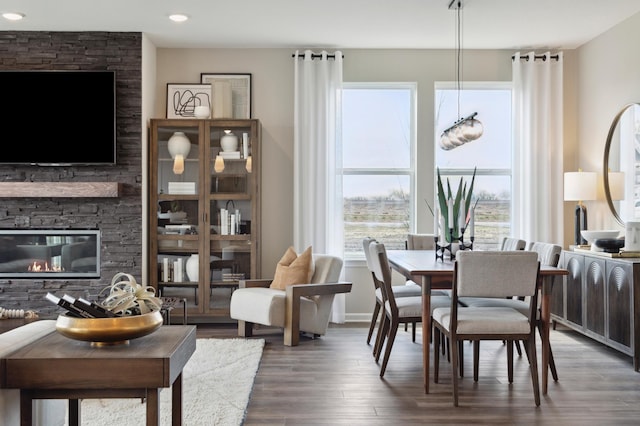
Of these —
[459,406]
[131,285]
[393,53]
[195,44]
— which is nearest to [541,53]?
[393,53]

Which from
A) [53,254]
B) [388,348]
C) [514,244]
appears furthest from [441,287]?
[53,254]

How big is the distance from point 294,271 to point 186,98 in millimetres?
2027

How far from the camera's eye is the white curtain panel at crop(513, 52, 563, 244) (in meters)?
5.97

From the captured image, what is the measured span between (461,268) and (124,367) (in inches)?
83.4

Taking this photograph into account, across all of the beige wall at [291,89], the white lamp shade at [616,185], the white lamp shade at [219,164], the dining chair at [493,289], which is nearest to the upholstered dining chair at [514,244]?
the white lamp shade at [616,185]

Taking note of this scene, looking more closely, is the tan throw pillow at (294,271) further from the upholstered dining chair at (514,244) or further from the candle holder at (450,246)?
the upholstered dining chair at (514,244)

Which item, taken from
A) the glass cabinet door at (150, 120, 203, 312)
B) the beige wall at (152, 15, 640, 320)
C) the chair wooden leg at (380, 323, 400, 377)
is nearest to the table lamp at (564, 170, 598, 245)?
the beige wall at (152, 15, 640, 320)

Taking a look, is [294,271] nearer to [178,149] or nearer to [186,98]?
[178,149]

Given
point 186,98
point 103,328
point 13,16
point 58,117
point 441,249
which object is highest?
point 13,16

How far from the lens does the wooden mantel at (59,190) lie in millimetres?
5285

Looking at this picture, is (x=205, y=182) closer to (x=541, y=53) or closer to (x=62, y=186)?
(x=62, y=186)

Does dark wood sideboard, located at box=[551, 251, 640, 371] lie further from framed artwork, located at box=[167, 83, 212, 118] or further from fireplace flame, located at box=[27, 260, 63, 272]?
fireplace flame, located at box=[27, 260, 63, 272]

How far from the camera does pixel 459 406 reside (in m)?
3.44

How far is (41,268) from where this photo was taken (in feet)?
18.2
